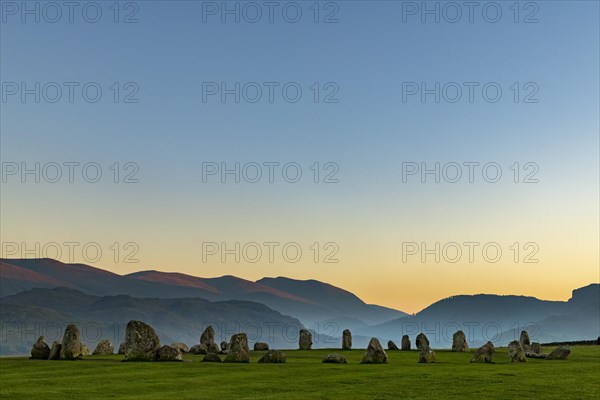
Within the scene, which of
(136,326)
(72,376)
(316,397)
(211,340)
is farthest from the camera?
(211,340)

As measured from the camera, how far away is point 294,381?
35594 millimetres

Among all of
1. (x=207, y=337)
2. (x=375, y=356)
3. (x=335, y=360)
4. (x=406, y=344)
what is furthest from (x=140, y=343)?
(x=406, y=344)

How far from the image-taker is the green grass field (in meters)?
30.2

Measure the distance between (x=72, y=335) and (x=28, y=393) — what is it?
1018 inches

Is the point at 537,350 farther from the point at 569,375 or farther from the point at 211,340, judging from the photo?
the point at 211,340

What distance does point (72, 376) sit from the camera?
38.6 metres

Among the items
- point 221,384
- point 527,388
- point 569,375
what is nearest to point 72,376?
point 221,384

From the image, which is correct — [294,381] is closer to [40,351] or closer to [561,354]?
[40,351]

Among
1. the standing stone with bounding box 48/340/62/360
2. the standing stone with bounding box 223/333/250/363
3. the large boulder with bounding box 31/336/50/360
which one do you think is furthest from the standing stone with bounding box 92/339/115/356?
the standing stone with bounding box 223/333/250/363

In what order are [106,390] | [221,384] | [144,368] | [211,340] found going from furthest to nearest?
[211,340] < [144,368] < [221,384] < [106,390]

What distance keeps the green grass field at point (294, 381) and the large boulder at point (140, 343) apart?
11.8 feet

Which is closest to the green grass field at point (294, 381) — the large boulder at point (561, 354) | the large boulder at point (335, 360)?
the large boulder at point (335, 360)

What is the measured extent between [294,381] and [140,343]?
20705mm

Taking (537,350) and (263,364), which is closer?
(263,364)
